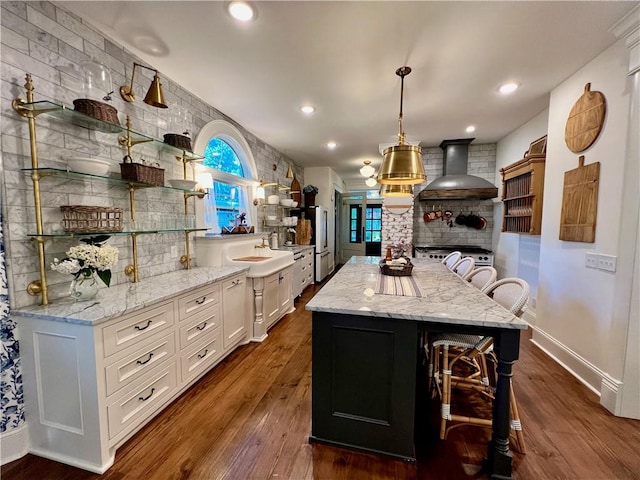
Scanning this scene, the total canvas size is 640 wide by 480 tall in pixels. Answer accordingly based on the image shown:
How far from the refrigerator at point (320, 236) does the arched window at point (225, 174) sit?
1773 millimetres

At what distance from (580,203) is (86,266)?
3.70 meters

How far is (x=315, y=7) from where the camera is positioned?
5.50 feet

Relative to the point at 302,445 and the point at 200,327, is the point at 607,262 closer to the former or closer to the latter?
the point at 302,445

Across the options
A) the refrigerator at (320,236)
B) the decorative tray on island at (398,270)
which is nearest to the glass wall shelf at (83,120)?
the decorative tray on island at (398,270)

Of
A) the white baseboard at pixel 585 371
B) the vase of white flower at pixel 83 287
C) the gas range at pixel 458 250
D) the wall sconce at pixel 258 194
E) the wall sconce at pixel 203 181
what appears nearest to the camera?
the vase of white flower at pixel 83 287

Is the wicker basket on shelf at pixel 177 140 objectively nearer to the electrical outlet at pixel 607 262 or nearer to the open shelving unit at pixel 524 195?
the electrical outlet at pixel 607 262

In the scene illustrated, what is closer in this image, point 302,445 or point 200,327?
point 302,445

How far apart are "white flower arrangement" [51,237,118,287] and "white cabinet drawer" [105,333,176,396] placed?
497 mm

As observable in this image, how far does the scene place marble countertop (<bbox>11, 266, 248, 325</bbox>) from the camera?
56.5 inches

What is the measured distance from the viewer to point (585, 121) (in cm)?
229

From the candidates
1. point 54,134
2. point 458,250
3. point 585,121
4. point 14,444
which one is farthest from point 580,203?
point 14,444

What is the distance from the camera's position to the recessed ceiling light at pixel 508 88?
2.65 meters

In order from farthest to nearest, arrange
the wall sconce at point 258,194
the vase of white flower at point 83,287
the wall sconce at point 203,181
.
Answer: the wall sconce at point 258,194, the wall sconce at point 203,181, the vase of white flower at point 83,287

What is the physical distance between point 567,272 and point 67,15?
14.3 feet
